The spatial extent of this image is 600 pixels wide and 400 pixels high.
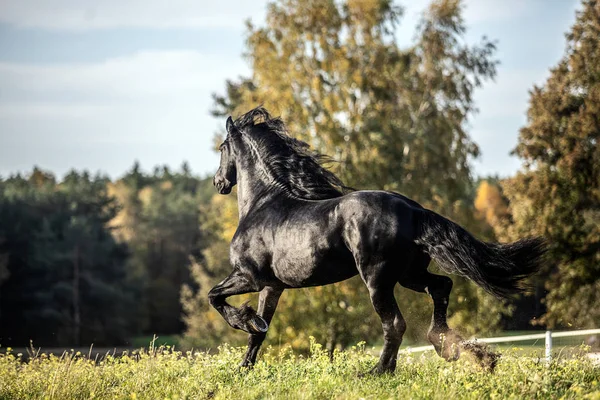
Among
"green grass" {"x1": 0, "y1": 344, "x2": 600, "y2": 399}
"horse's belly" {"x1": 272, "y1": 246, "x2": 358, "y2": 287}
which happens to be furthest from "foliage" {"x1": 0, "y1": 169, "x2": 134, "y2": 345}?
"horse's belly" {"x1": 272, "y1": 246, "x2": 358, "y2": 287}

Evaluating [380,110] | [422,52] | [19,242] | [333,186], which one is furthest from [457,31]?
[19,242]

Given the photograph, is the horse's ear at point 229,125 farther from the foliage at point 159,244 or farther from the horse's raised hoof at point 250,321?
the foliage at point 159,244

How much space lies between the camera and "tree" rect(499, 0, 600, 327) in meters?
26.6

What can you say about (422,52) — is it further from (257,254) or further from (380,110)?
(257,254)

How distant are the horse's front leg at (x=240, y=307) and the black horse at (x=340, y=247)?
0.04 ft

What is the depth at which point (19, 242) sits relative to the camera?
160ft

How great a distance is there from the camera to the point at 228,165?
10.3 m

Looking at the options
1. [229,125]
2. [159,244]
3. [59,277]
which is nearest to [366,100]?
[229,125]

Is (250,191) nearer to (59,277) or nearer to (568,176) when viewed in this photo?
(568,176)

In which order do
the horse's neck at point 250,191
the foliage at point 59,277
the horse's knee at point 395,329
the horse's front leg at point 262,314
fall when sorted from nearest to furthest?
the horse's knee at point 395,329, the horse's front leg at point 262,314, the horse's neck at point 250,191, the foliage at point 59,277

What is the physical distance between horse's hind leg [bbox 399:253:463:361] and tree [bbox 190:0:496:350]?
17817mm

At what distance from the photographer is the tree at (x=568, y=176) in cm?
2659

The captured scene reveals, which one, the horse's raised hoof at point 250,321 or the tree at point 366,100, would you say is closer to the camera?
the horse's raised hoof at point 250,321

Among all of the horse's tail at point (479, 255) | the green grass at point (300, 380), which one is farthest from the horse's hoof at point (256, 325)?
the horse's tail at point (479, 255)
